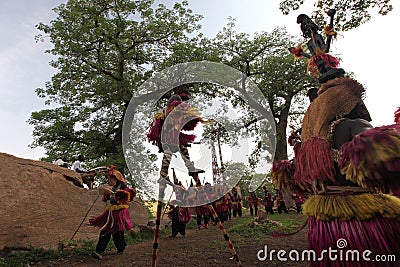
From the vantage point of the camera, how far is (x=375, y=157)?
153cm

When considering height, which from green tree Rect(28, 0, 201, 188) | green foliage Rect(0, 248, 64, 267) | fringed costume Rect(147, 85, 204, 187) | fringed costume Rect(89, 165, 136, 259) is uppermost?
green tree Rect(28, 0, 201, 188)

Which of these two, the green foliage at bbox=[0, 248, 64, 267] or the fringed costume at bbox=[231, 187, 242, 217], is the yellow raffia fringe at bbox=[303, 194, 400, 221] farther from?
the fringed costume at bbox=[231, 187, 242, 217]

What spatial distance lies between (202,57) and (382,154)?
14.1 meters

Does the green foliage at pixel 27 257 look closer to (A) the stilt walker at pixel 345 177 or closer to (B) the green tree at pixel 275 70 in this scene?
(A) the stilt walker at pixel 345 177

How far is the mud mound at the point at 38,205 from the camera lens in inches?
227

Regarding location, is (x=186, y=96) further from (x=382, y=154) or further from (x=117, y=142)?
(x=117, y=142)

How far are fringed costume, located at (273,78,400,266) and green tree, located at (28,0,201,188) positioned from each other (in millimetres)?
12196

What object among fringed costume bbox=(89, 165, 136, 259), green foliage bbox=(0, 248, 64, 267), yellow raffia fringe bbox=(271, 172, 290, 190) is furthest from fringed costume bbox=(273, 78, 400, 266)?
green foliage bbox=(0, 248, 64, 267)

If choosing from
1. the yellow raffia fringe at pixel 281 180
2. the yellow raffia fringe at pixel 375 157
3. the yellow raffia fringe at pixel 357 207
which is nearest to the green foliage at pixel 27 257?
the yellow raffia fringe at pixel 281 180

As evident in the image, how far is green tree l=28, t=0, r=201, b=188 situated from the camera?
1432 centimetres

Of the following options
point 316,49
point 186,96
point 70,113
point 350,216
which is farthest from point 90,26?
point 350,216

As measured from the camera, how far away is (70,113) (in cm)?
1518

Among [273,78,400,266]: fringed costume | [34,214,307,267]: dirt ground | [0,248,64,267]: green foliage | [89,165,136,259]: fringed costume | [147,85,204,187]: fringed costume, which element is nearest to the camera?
[273,78,400,266]: fringed costume

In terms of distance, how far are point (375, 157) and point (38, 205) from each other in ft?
22.0
